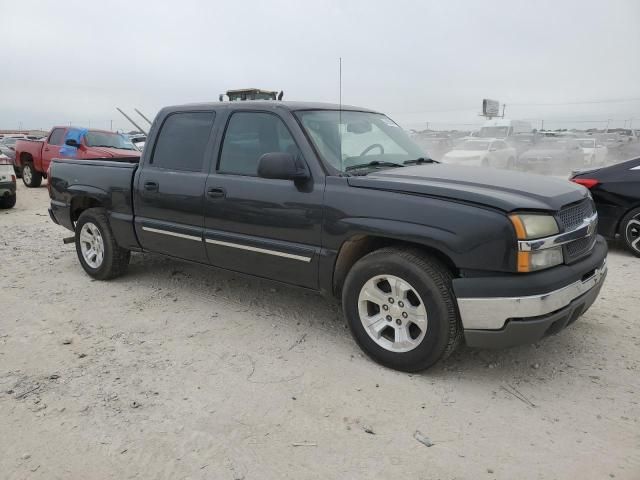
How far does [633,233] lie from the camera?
20.7 feet

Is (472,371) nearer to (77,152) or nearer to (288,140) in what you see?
(288,140)

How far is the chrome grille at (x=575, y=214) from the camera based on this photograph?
3.24 metres

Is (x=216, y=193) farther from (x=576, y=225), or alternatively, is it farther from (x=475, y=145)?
(x=475, y=145)

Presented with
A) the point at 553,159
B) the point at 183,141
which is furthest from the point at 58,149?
the point at 553,159

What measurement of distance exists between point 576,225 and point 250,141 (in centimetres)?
247

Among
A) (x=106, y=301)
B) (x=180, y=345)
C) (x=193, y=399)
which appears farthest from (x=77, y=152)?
(x=193, y=399)

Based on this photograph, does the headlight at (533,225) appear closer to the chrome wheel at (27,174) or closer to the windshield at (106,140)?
the windshield at (106,140)

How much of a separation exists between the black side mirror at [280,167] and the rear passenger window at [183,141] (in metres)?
1.05

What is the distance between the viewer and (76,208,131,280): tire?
17.4 feet

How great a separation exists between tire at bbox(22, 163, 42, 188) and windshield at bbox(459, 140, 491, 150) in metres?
13.6

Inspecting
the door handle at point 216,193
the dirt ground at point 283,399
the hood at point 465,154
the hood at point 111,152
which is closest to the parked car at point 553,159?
the hood at point 465,154

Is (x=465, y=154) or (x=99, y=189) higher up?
(x=99, y=189)

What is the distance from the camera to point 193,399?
10.3 feet

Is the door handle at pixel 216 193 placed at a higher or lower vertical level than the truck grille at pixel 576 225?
higher
